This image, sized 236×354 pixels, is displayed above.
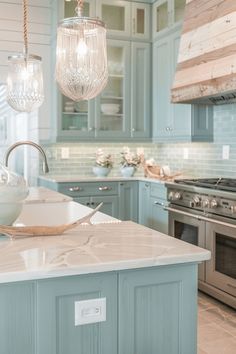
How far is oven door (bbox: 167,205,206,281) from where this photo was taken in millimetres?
3771

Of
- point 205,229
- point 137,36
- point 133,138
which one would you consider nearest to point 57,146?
point 133,138

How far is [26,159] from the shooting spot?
5605mm

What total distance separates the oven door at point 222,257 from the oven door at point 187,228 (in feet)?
0.29

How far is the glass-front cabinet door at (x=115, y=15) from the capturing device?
511cm

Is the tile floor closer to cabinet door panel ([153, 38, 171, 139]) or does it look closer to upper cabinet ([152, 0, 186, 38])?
cabinet door panel ([153, 38, 171, 139])

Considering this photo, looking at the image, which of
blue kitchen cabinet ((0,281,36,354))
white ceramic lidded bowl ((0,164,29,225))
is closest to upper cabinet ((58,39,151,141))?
white ceramic lidded bowl ((0,164,29,225))

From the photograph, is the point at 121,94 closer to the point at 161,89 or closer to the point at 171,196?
the point at 161,89

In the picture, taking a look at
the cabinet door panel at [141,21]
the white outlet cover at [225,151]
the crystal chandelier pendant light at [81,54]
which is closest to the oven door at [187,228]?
the white outlet cover at [225,151]

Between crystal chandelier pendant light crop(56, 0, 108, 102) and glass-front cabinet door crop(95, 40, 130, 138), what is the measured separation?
9.03 feet

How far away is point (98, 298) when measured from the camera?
1441mm

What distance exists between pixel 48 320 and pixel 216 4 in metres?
3.21

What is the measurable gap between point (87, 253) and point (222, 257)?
2.23 metres

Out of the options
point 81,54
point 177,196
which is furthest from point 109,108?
point 81,54

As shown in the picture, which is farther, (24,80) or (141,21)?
(141,21)
